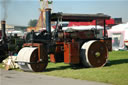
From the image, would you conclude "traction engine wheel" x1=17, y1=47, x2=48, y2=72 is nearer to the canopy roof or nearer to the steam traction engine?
the steam traction engine

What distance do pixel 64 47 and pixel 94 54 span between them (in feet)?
4.50

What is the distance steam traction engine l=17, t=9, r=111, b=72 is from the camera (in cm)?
1089

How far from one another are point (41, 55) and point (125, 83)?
168 inches

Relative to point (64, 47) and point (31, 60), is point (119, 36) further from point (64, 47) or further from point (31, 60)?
point (31, 60)

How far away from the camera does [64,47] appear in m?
11.3

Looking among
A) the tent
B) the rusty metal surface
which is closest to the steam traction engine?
the rusty metal surface

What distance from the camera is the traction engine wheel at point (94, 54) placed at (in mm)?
11445

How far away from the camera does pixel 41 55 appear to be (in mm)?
10875

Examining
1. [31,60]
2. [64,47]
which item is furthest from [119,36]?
[31,60]

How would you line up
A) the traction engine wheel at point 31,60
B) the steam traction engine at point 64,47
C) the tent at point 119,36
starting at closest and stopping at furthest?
1. the traction engine wheel at point 31,60
2. the steam traction engine at point 64,47
3. the tent at point 119,36

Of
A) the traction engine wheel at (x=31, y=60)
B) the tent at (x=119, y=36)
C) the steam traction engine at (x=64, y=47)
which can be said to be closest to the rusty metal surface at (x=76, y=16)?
the steam traction engine at (x=64, y=47)

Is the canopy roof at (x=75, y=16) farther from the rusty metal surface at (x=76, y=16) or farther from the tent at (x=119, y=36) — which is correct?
the tent at (x=119, y=36)

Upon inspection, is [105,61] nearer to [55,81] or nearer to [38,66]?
[38,66]

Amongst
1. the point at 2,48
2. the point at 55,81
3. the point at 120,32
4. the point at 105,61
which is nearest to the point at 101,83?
the point at 55,81
